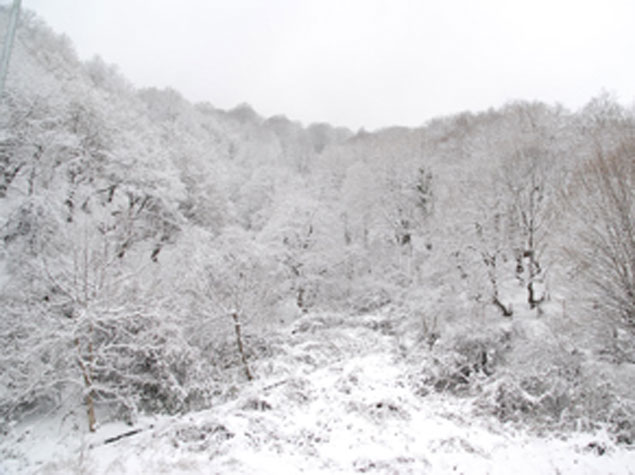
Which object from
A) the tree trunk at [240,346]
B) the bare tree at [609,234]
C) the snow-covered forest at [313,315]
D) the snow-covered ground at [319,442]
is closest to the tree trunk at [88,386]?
the snow-covered forest at [313,315]

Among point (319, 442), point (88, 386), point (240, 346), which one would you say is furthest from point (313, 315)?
point (88, 386)

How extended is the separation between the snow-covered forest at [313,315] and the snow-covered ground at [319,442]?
0.17 ft

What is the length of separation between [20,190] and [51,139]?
321 centimetres

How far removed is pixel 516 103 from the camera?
85.8ft

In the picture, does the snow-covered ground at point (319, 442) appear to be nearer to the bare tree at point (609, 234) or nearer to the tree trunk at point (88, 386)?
the tree trunk at point (88, 386)

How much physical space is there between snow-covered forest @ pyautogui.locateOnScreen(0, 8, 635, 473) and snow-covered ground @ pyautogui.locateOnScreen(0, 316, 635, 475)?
0.05 m

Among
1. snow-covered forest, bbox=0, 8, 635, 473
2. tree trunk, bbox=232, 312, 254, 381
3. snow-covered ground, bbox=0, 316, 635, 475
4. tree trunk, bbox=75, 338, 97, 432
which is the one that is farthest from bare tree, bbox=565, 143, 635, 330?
tree trunk, bbox=75, 338, 97, 432

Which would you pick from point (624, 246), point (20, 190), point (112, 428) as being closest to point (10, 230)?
point (20, 190)

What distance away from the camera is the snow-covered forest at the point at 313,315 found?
687 cm

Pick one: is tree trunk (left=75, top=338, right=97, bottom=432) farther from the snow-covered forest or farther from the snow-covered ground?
the snow-covered ground

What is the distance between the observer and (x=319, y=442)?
697cm

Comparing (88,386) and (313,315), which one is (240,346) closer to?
(88,386)

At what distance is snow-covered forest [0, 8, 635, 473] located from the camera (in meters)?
6.87

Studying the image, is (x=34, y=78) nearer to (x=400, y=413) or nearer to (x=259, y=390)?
(x=259, y=390)
